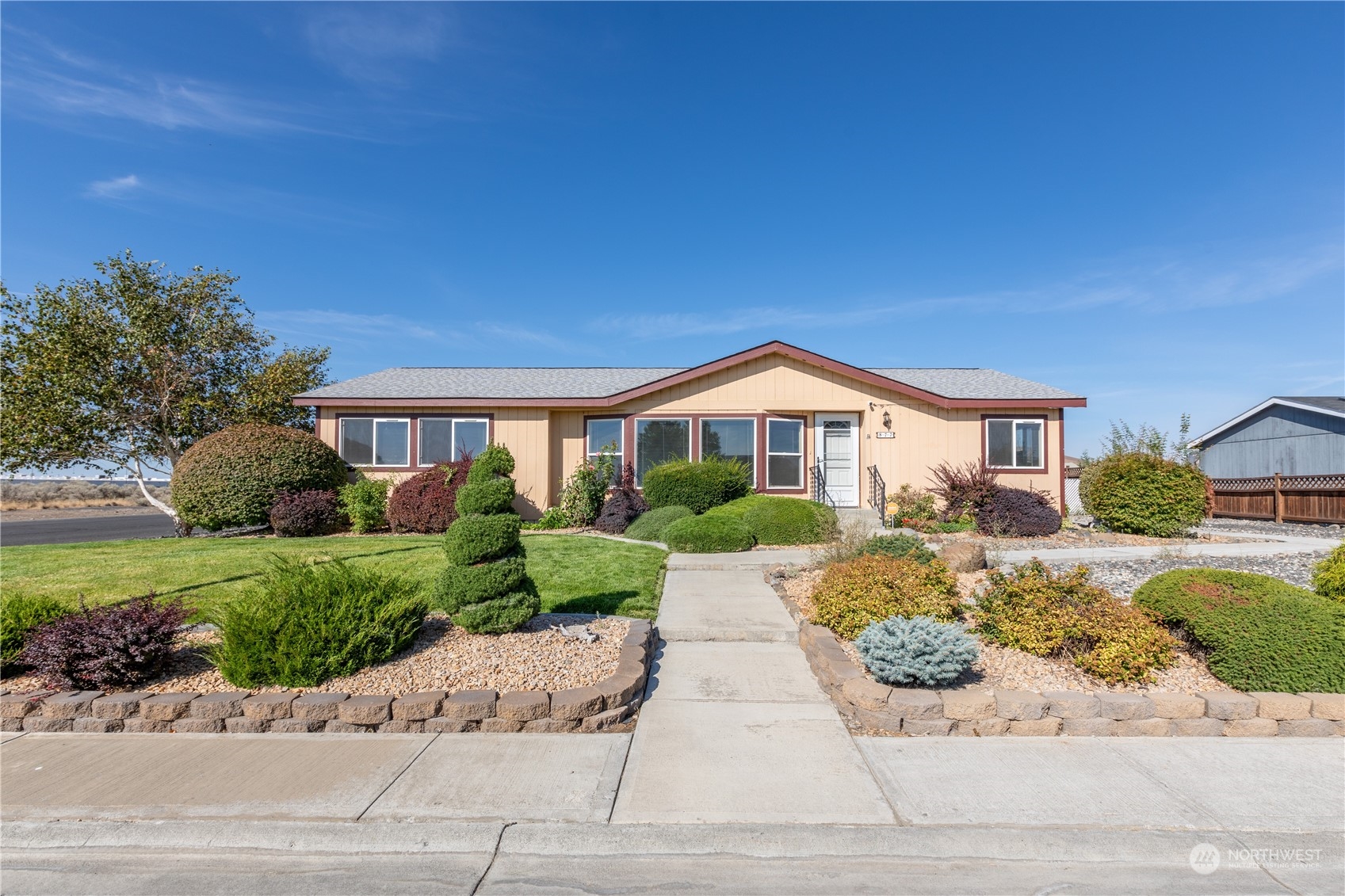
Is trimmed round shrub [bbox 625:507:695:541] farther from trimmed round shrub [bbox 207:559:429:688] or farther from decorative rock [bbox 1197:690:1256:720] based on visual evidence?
decorative rock [bbox 1197:690:1256:720]

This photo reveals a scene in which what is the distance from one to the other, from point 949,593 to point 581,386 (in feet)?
37.8

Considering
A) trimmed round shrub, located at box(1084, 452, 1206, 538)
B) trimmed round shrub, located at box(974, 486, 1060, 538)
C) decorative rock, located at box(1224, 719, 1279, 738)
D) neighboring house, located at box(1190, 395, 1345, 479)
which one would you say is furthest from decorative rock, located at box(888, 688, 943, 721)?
neighboring house, located at box(1190, 395, 1345, 479)

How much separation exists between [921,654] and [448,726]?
3.30 m

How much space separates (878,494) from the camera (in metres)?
14.5

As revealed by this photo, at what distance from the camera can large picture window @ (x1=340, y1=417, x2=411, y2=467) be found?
1558cm

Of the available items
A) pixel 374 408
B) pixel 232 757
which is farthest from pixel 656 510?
pixel 232 757

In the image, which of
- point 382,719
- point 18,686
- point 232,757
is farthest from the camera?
point 18,686

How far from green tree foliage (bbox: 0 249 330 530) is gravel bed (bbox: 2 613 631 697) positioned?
42.3ft

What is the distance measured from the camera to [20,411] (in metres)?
14.9

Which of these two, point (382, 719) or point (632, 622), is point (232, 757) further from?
point (632, 622)

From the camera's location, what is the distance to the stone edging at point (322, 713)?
14.5 feet

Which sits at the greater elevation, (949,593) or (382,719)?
(949,593)

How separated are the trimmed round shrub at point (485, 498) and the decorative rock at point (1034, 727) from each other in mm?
4067

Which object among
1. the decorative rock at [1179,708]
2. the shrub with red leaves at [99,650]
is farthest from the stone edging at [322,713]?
the decorative rock at [1179,708]
